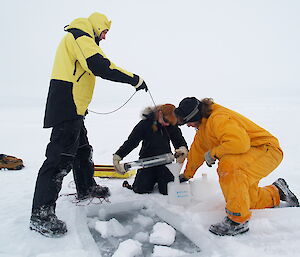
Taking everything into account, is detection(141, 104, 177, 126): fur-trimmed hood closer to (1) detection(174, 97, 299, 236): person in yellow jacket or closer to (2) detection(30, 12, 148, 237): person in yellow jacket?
(1) detection(174, 97, 299, 236): person in yellow jacket

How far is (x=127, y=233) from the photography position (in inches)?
87.4

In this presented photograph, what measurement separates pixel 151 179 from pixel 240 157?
1111mm

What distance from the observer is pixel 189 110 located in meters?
2.36

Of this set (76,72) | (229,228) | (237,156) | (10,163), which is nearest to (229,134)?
(237,156)

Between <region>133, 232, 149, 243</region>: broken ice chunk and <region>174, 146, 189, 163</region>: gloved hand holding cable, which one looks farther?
<region>174, 146, 189, 163</region>: gloved hand holding cable

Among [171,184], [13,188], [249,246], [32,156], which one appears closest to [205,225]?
[249,246]

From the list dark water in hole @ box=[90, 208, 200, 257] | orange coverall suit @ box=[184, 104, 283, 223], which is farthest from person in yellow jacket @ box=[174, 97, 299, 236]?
dark water in hole @ box=[90, 208, 200, 257]

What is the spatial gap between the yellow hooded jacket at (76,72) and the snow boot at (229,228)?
1228mm

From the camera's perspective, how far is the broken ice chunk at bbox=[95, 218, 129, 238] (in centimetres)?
216

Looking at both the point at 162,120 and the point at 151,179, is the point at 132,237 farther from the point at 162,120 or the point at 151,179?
the point at 162,120

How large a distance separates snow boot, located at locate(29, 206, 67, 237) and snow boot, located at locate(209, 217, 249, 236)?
1.06m

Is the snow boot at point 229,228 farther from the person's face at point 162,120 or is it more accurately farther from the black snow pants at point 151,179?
the person's face at point 162,120

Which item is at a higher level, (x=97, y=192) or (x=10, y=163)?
(x=97, y=192)

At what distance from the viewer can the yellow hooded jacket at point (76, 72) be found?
2.14 meters
